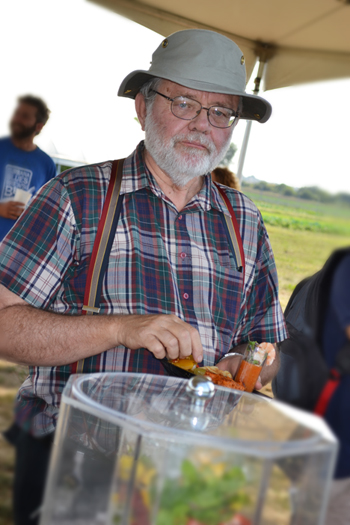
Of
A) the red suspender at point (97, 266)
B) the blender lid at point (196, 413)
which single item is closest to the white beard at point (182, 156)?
the red suspender at point (97, 266)

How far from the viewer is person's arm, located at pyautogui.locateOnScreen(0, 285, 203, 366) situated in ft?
4.09

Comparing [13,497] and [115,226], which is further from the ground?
[115,226]

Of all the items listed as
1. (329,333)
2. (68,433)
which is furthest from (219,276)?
(329,333)

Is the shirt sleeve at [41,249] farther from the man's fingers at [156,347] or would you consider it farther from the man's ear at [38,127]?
the man's ear at [38,127]

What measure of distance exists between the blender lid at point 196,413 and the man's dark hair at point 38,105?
2.95 m

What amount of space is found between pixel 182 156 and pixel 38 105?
2.19 metres

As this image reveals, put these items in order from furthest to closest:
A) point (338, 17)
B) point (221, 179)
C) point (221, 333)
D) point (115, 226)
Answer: point (221, 179) < point (338, 17) < point (221, 333) < point (115, 226)

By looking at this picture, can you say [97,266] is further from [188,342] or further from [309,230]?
[309,230]

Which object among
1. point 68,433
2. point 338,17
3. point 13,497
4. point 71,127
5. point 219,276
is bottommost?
point 13,497

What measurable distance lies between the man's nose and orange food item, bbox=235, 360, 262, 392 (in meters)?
0.73

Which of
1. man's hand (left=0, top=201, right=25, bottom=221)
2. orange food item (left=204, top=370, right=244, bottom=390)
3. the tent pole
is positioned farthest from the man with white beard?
the tent pole

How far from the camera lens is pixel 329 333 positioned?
508 millimetres

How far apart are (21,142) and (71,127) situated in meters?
1.22

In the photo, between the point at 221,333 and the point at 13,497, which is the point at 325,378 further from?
the point at 221,333
